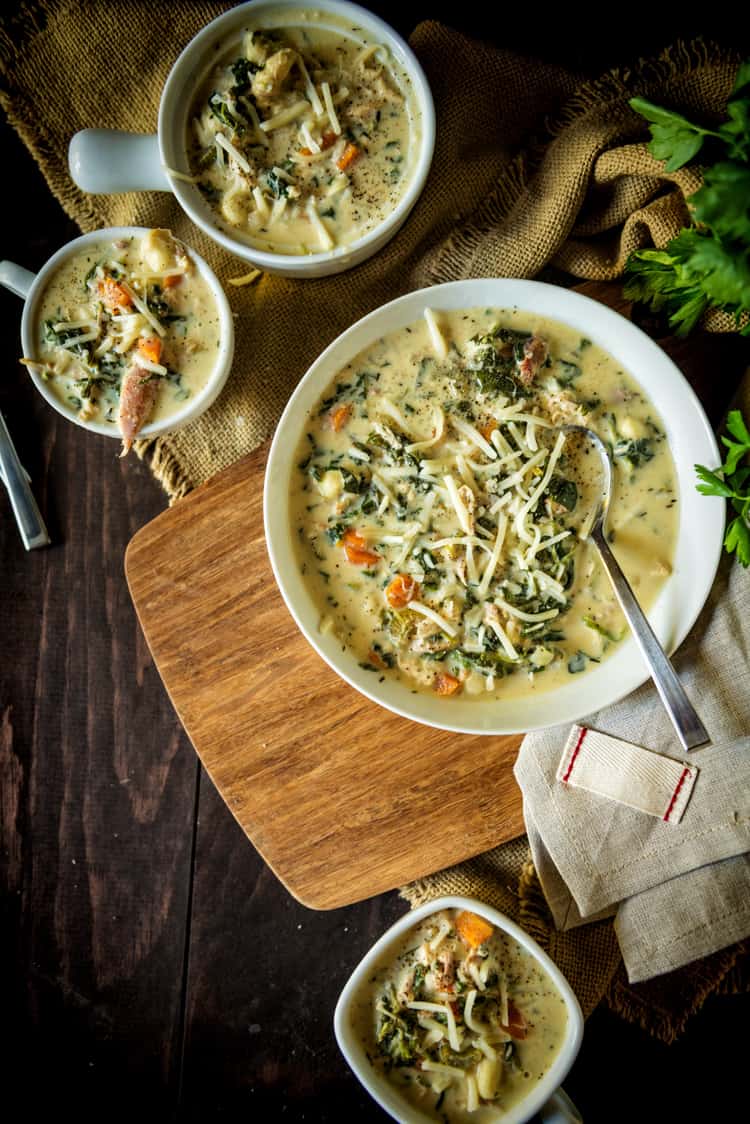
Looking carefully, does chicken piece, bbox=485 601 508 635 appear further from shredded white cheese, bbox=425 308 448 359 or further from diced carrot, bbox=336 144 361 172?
diced carrot, bbox=336 144 361 172

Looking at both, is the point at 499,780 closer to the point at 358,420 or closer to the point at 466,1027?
the point at 466,1027

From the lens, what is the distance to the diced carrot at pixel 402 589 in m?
2.66

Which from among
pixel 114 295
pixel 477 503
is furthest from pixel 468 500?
pixel 114 295

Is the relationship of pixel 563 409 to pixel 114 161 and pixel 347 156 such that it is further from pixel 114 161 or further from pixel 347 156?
pixel 114 161

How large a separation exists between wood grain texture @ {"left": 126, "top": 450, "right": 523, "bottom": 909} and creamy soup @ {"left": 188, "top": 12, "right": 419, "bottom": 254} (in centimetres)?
70

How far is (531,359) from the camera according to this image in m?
2.67

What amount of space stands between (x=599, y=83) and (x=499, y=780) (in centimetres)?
213

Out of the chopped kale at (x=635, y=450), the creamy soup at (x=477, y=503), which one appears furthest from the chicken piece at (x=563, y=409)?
the chopped kale at (x=635, y=450)

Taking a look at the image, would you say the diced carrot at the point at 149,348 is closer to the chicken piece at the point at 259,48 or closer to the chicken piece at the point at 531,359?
the chicken piece at the point at 259,48

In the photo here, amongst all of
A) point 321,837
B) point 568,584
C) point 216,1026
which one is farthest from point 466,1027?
point 568,584

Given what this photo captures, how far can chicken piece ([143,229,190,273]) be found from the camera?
2750 millimetres

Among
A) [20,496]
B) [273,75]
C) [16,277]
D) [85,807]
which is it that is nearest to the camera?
[273,75]

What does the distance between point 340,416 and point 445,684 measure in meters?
0.83

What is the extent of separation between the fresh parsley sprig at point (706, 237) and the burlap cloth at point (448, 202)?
223 mm
